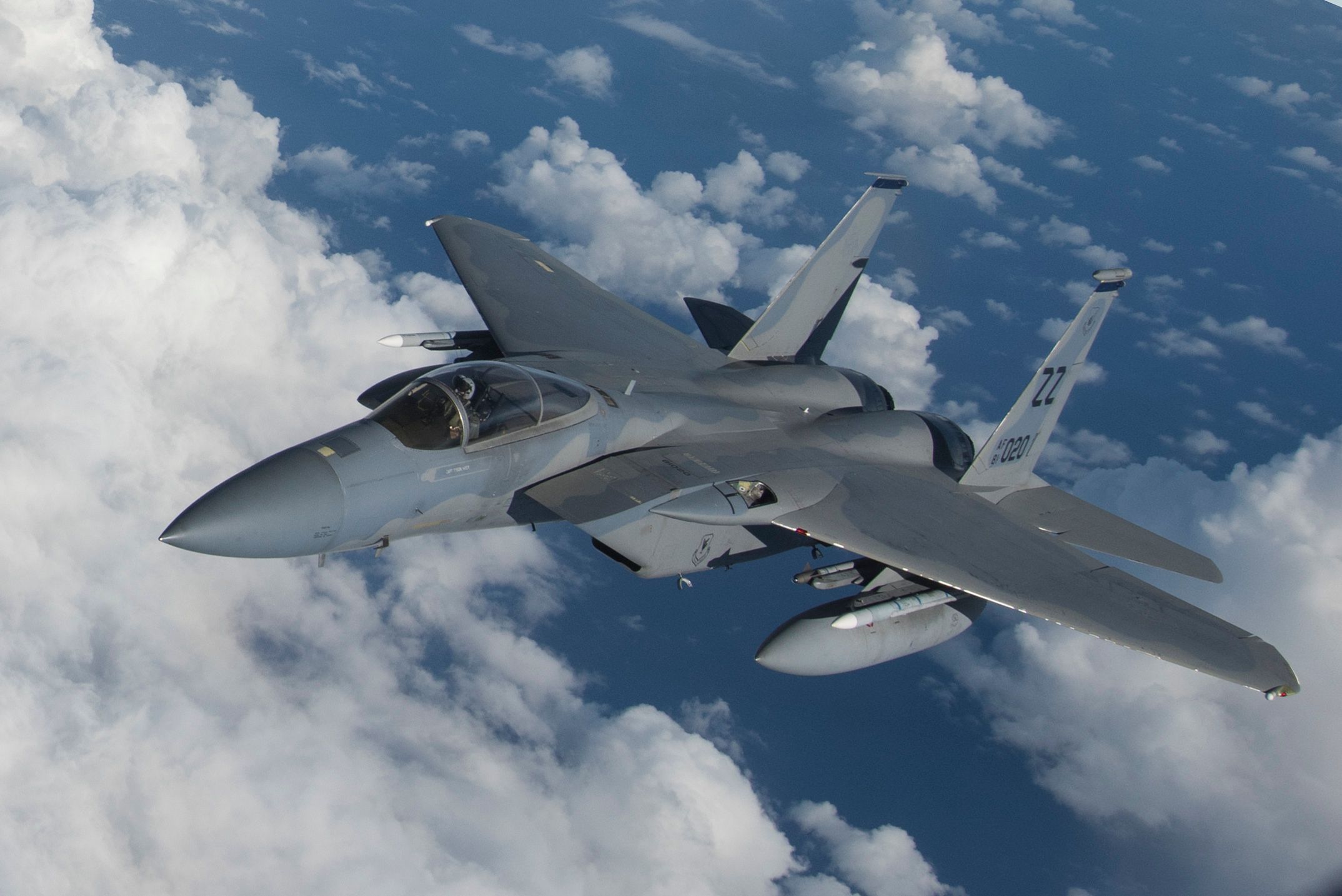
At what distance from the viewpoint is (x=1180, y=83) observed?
401 ft

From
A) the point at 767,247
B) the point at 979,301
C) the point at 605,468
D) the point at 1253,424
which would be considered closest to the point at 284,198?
the point at 767,247

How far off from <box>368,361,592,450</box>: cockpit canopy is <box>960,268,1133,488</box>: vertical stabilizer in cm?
682

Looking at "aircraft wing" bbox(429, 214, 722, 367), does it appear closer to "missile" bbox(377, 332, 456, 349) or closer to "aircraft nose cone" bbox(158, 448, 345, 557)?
"missile" bbox(377, 332, 456, 349)

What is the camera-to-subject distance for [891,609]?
12.2 metres

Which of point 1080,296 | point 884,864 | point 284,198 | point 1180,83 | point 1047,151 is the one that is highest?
point 1180,83

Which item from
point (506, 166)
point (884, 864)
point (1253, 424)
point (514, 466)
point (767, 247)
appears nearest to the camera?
point (514, 466)

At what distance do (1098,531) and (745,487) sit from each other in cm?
607

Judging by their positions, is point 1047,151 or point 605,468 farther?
point 1047,151

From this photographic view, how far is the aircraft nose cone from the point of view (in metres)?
8.78

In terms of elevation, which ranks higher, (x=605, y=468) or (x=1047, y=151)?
(x=1047, y=151)

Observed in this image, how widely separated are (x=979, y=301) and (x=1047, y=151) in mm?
40487

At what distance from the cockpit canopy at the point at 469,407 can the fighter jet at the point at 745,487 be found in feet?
0.08

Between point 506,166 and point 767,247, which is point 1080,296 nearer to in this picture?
point 767,247

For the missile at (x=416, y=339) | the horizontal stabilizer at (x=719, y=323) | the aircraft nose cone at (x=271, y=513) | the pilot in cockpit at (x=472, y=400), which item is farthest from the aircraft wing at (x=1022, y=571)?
the missile at (x=416, y=339)
